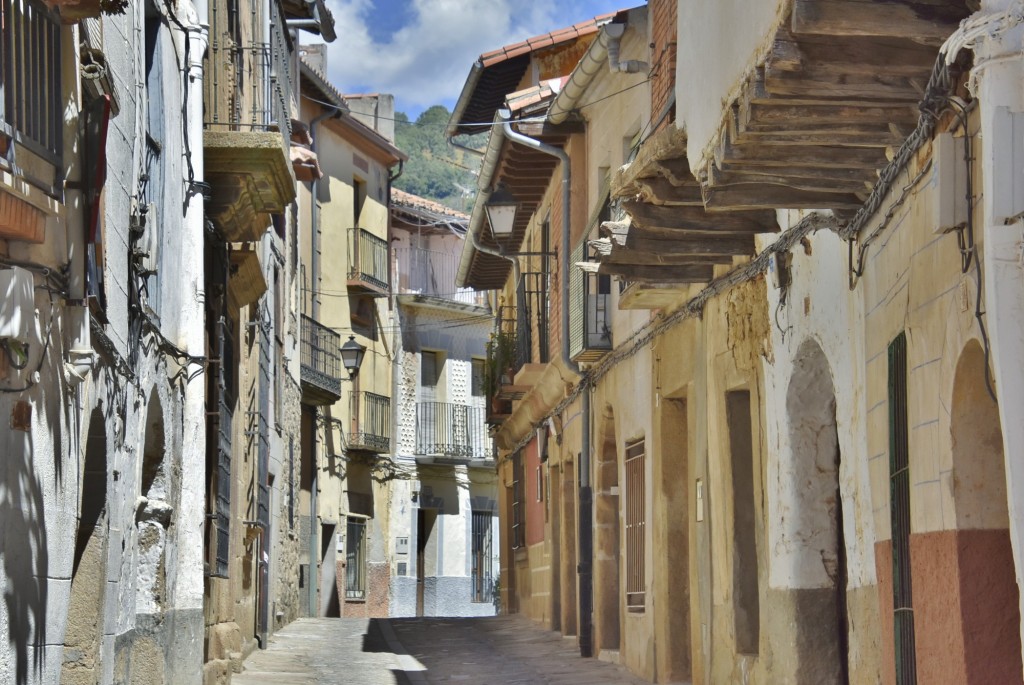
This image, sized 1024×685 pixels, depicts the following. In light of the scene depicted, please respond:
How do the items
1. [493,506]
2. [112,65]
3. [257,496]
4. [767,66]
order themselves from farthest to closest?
[493,506] → [257,496] → [112,65] → [767,66]

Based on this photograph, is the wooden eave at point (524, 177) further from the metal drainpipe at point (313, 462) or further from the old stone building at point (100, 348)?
the old stone building at point (100, 348)

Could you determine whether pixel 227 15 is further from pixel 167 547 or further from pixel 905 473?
pixel 905 473

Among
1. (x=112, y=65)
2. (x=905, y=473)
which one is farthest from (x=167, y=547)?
(x=905, y=473)

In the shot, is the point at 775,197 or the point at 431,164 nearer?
the point at 775,197

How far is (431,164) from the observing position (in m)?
84.3

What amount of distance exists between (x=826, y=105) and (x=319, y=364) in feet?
76.6

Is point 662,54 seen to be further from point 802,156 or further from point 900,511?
point 900,511

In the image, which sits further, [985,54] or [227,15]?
[227,15]

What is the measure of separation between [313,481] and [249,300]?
551 inches

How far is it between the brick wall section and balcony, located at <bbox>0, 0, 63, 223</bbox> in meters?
5.91

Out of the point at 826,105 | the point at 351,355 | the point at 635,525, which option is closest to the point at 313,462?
the point at 351,355

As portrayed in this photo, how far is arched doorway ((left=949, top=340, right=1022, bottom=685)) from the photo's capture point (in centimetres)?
619

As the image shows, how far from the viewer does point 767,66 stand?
6.31 meters

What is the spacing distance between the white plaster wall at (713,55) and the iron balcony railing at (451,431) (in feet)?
93.8
